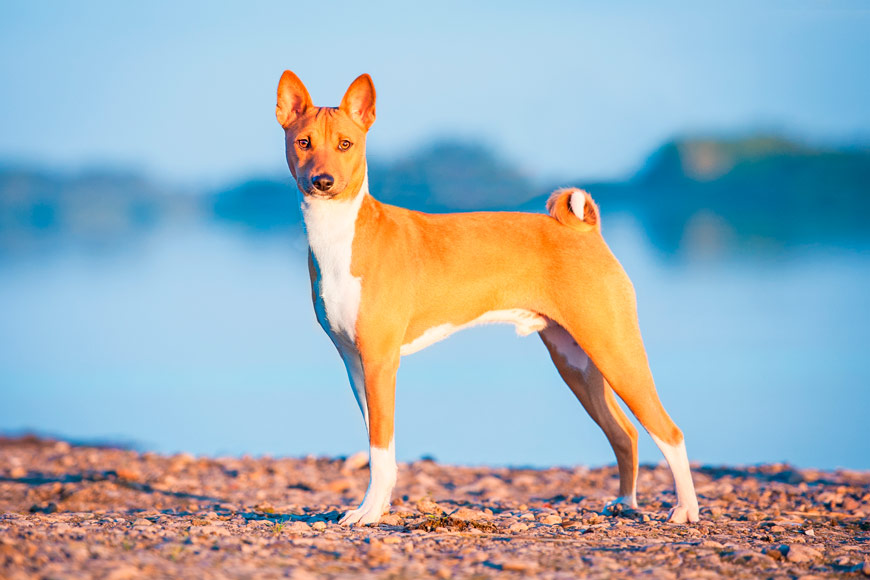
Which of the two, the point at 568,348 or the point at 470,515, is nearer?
the point at 470,515

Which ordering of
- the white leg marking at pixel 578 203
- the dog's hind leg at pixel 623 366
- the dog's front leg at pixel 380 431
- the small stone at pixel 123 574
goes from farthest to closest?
the white leg marking at pixel 578 203, the dog's hind leg at pixel 623 366, the dog's front leg at pixel 380 431, the small stone at pixel 123 574

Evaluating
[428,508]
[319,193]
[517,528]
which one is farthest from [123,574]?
[428,508]

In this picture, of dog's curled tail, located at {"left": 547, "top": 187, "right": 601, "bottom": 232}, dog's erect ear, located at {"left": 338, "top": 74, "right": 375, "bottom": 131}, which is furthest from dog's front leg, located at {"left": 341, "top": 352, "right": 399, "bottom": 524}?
dog's curled tail, located at {"left": 547, "top": 187, "right": 601, "bottom": 232}

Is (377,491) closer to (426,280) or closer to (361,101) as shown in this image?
(426,280)

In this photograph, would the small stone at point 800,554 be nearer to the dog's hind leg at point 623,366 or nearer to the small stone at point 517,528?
the dog's hind leg at point 623,366

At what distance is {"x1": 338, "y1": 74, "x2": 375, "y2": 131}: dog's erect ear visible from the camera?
650 cm

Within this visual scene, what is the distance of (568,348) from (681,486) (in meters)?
1.41

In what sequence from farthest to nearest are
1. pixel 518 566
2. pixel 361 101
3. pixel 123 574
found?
1. pixel 361 101
2. pixel 518 566
3. pixel 123 574

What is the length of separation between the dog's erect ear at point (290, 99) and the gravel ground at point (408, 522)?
289cm

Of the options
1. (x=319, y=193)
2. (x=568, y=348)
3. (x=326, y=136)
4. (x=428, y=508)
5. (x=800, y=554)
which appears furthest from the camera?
(x=568, y=348)

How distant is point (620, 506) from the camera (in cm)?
712

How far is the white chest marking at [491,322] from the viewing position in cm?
676

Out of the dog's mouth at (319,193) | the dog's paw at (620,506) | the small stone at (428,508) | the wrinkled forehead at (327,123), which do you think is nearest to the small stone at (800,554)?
the dog's paw at (620,506)

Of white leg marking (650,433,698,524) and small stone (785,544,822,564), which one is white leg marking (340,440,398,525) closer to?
white leg marking (650,433,698,524)
